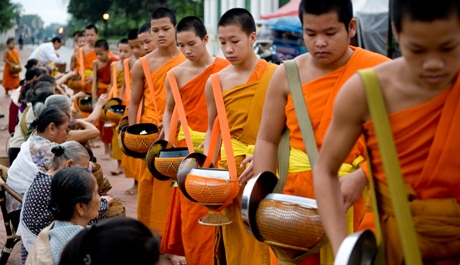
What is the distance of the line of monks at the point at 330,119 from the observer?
2701 mm

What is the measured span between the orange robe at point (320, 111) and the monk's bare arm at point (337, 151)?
86 cm

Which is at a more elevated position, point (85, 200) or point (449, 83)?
point (449, 83)

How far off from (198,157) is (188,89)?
1.53m

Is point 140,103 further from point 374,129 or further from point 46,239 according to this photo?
point 374,129

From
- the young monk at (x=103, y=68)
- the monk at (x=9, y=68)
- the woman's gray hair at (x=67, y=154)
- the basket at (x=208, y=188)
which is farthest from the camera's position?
the monk at (x=9, y=68)

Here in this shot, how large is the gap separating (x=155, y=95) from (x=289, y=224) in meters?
4.86

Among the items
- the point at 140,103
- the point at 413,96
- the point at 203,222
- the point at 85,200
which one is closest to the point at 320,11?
the point at 413,96

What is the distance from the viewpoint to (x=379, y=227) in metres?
2.84

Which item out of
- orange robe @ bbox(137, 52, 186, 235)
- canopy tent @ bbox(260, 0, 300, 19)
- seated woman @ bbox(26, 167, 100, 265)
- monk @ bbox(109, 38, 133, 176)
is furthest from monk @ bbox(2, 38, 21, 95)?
seated woman @ bbox(26, 167, 100, 265)

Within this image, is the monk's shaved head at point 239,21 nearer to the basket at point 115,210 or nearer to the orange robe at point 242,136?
the orange robe at point 242,136

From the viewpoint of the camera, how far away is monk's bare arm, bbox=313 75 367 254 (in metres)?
2.72

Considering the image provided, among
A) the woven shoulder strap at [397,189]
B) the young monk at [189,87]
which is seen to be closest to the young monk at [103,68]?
the young monk at [189,87]

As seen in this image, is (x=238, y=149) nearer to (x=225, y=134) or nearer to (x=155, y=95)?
(x=225, y=134)

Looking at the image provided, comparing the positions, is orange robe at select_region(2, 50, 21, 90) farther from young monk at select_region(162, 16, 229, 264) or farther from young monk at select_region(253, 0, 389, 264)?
young monk at select_region(253, 0, 389, 264)
